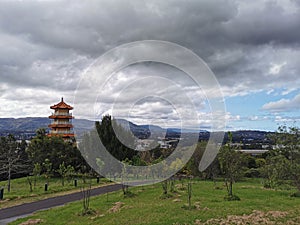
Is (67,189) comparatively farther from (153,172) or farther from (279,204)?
(279,204)

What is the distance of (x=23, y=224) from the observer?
1215 centimetres

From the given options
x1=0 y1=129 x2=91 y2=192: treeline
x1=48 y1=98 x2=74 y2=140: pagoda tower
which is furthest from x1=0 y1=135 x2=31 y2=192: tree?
x1=48 y1=98 x2=74 y2=140: pagoda tower

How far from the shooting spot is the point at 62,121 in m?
38.3

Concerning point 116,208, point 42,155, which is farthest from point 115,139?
point 116,208

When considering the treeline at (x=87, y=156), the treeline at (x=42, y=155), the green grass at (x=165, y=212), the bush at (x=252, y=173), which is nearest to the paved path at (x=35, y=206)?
the green grass at (x=165, y=212)

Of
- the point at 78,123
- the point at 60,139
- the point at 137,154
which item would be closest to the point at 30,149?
the point at 60,139

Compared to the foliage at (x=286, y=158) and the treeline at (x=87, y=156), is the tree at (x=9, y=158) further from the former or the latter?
the foliage at (x=286, y=158)

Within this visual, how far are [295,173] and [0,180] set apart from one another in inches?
1136

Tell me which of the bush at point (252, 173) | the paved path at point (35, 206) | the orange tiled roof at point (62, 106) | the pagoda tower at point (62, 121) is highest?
the orange tiled roof at point (62, 106)

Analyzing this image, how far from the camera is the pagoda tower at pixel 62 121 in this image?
37.7 metres

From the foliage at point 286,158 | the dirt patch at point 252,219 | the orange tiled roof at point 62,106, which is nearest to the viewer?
the dirt patch at point 252,219

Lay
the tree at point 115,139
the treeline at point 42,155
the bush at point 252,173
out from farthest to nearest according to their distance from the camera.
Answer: the bush at point 252,173 < the tree at point 115,139 < the treeline at point 42,155

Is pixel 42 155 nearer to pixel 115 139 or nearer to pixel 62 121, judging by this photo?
pixel 115 139

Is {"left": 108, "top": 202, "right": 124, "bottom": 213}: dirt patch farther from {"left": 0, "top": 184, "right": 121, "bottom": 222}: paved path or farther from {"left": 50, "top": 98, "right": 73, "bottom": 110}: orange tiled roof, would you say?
{"left": 50, "top": 98, "right": 73, "bottom": 110}: orange tiled roof
